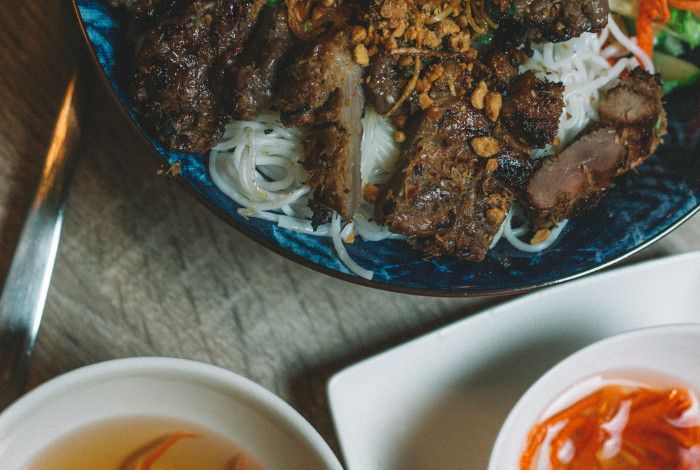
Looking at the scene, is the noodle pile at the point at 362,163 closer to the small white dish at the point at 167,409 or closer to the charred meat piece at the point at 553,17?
the charred meat piece at the point at 553,17

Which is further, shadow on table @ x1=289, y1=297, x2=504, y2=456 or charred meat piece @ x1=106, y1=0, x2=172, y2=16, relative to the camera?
shadow on table @ x1=289, y1=297, x2=504, y2=456

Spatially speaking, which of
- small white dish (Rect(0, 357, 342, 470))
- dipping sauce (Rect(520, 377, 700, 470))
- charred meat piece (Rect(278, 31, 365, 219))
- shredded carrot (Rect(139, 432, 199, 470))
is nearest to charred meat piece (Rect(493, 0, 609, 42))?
charred meat piece (Rect(278, 31, 365, 219))

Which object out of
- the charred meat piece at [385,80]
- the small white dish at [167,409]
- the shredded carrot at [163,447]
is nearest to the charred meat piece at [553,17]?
the charred meat piece at [385,80]

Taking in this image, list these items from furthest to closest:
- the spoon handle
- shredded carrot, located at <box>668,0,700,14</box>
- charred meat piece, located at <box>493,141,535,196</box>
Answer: shredded carrot, located at <box>668,0,700,14</box>
the spoon handle
charred meat piece, located at <box>493,141,535,196</box>

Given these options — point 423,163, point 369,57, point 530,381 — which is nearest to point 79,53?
point 369,57

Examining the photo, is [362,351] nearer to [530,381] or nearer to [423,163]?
[530,381]

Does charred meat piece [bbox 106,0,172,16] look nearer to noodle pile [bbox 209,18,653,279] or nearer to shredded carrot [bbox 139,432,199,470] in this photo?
noodle pile [bbox 209,18,653,279]

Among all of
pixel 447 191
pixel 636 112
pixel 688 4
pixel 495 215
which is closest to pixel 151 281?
pixel 447 191
